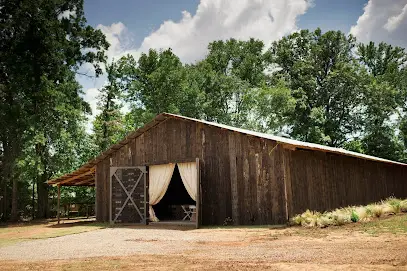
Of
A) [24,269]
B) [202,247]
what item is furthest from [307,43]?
[24,269]

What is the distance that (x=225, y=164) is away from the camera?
13.9 meters

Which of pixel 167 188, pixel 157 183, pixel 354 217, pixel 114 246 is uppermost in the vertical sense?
pixel 157 183

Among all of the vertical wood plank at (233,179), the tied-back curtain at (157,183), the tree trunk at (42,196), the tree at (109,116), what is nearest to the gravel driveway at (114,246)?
the vertical wood plank at (233,179)

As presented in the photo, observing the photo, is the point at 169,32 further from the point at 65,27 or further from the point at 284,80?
the point at 284,80

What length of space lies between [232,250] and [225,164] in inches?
237

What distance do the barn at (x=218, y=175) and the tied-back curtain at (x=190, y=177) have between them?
0.04 m

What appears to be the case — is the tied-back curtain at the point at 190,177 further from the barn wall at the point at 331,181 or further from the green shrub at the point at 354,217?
the green shrub at the point at 354,217

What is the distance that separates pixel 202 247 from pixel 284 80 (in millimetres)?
28769

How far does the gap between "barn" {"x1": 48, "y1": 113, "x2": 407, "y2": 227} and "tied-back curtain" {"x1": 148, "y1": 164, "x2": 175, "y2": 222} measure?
0.13 ft

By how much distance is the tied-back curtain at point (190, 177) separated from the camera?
1423 cm

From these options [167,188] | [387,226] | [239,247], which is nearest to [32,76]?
[167,188]

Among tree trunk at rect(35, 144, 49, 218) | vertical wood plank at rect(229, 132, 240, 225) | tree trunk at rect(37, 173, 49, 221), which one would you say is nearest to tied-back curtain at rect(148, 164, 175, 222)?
vertical wood plank at rect(229, 132, 240, 225)

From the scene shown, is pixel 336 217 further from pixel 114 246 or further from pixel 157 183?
pixel 157 183

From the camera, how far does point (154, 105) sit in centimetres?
3288
